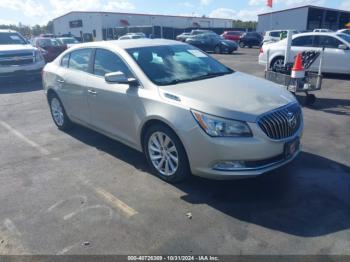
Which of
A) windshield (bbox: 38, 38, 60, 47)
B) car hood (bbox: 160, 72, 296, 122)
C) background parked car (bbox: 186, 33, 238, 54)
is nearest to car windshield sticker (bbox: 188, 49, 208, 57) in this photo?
car hood (bbox: 160, 72, 296, 122)

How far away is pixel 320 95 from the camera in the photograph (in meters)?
8.97

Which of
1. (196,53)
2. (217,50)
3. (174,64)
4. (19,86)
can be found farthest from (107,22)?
(174,64)

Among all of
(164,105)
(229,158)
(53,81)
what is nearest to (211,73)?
(164,105)

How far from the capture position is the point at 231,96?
149 inches

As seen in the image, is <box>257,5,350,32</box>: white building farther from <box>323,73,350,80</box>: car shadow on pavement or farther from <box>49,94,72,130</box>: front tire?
<box>49,94,72,130</box>: front tire

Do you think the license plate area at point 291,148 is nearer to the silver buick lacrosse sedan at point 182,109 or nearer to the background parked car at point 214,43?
the silver buick lacrosse sedan at point 182,109

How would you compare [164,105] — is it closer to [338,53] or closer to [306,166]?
[306,166]

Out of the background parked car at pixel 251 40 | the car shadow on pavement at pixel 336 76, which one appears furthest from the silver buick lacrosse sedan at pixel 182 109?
the background parked car at pixel 251 40

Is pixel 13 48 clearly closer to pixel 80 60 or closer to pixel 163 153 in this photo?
pixel 80 60

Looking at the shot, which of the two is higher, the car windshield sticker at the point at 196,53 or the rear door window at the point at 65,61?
the car windshield sticker at the point at 196,53

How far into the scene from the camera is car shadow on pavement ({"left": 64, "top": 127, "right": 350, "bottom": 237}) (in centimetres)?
324

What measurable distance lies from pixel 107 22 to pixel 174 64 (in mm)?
53500

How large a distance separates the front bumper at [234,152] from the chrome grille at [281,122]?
Answer: 74 mm

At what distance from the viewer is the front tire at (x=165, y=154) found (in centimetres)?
377
